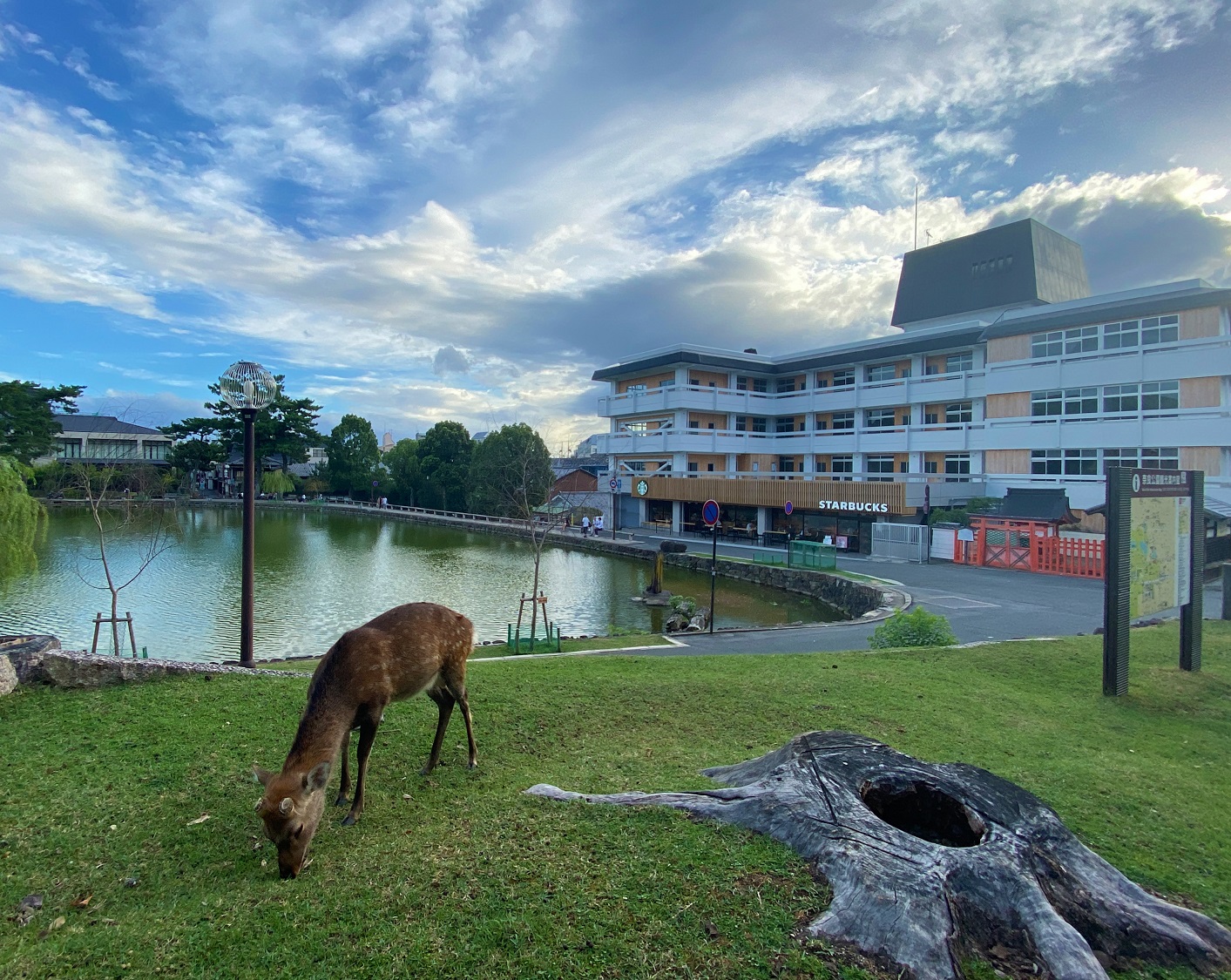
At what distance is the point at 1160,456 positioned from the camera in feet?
94.3

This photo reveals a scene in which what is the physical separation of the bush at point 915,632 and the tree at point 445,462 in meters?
57.5

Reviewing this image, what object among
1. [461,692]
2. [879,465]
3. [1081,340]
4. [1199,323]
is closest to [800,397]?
[879,465]

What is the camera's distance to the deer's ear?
4180mm

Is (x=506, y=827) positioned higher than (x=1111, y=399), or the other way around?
(x=1111, y=399)

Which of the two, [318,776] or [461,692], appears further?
[461,692]

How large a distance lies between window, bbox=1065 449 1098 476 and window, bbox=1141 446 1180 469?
6.06 ft

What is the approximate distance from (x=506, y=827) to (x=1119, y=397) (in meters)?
34.9

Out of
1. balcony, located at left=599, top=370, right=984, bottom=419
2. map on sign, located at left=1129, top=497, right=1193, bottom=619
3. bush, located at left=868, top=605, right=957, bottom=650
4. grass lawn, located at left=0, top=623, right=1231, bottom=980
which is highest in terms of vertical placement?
balcony, located at left=599, top=370, right=984, bottom=419

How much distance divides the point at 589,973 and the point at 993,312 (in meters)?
47.9

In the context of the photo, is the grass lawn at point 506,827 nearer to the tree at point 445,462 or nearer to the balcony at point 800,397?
the balcony at point 800,397

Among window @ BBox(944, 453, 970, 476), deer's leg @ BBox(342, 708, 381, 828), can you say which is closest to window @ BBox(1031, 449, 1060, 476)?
window @ BBox(944, 453, 970, 476)

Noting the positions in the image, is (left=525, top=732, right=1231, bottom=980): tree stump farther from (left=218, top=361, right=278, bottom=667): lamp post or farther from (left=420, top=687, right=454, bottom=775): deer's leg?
(left=218, top=361, right=278, bottom=667): lamp post

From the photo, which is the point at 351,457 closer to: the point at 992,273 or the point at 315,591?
the point at 315,591

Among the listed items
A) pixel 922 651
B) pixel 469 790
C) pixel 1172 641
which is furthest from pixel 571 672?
pixel 1172 641
